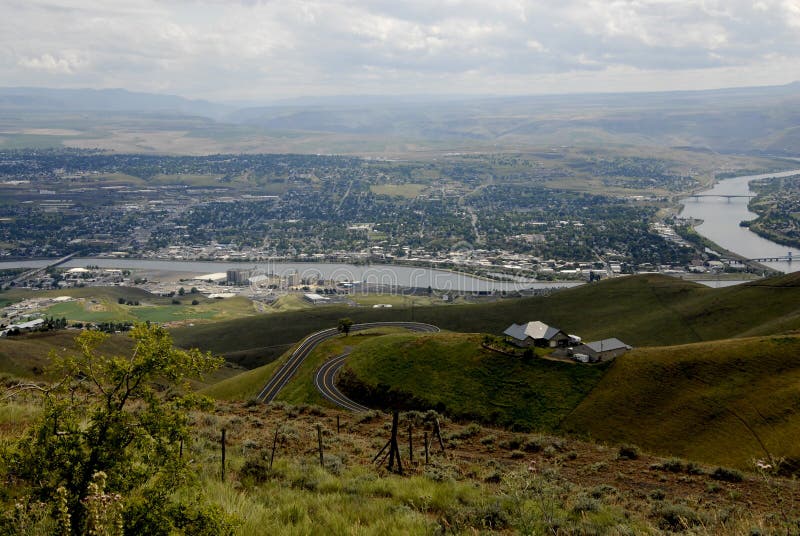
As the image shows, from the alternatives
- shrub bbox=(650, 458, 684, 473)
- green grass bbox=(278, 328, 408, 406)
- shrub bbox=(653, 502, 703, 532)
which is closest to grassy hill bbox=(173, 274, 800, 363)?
green grass bbox=(278, 328, 408, 406)

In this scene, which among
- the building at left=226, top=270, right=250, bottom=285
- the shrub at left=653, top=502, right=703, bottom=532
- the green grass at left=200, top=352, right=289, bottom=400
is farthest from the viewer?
the building at left=226, top=270, right=250, bottom=285

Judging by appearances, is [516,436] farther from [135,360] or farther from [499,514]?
[135,360]

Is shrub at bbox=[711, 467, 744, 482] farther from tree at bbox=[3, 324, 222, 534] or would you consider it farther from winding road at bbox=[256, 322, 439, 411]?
winding road at bbox=[256, 322, 439, 411]

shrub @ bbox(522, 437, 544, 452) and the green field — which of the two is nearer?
shrub @ bbox(522, 437, 544, 452)

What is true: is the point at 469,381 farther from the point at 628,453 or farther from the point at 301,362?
the point at 301,362

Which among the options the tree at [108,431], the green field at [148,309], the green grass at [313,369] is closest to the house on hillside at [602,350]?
the green grass at [313,369]

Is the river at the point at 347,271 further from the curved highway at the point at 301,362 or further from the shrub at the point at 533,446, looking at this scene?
the shrub at the point at 533,446

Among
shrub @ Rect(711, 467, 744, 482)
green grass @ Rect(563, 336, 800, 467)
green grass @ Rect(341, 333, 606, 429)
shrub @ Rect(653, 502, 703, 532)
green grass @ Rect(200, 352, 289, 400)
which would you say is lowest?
green grass @ Rect(200, 352, 289, 400)

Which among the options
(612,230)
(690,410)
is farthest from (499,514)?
(612,230)
